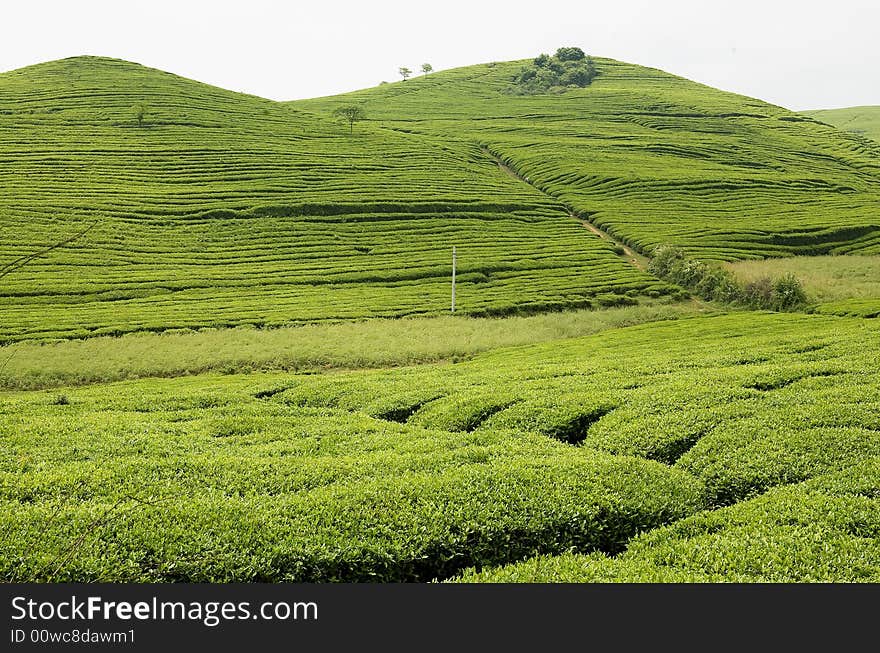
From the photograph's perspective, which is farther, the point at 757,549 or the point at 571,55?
the point at 571,55

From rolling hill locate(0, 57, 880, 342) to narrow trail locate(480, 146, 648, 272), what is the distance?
1.78ft

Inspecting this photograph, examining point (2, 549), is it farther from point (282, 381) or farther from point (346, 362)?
point (346, 362)

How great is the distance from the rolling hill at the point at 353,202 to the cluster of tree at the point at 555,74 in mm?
38369

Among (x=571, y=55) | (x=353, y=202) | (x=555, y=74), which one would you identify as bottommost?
(x=353, y=202)

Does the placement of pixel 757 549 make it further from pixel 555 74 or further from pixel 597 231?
pixel 555 74

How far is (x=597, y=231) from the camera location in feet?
243

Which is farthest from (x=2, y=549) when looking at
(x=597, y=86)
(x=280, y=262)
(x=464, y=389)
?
(x=597, y=86)

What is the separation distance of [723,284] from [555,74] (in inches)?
5511

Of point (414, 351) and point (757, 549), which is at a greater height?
point (757, 549)

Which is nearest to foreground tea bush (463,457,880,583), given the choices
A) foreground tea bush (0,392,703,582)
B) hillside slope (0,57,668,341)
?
foreground tea bush (0,392,703,582)

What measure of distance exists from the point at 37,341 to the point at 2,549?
115ft

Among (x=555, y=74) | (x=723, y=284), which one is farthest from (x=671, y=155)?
(x=555, y=74)

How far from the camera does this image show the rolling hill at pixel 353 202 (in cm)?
5075

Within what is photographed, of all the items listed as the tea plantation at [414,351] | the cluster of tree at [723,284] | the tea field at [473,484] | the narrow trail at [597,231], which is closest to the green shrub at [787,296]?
the cluster of tree at [723,284]
